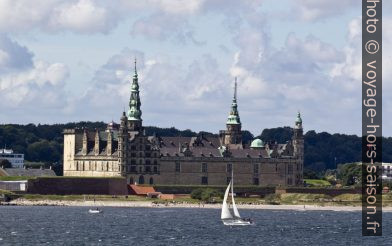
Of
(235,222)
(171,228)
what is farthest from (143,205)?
(171,228)

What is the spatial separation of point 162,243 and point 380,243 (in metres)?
18.8

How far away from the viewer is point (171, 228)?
5620 inches

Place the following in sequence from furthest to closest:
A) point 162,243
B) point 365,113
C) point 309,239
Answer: point 309,239, point 162,243, point 365,113

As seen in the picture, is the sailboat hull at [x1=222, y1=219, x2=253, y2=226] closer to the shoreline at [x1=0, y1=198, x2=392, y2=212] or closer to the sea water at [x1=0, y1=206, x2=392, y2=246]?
the sea water at [x1=0, y1=206, x2=392, y2=246]

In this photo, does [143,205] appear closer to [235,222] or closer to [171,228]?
[235,222]

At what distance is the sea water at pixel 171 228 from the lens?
12519 centimetres

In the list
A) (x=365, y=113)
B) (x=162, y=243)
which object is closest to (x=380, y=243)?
(x=162, y=243)

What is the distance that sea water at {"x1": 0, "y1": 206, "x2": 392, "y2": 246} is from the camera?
411 feet

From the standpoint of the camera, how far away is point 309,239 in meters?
130

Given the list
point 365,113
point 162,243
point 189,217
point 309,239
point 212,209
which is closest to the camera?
point 365,113

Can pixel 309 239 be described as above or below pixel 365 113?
below

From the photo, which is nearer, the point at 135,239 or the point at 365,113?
the point at 365,113

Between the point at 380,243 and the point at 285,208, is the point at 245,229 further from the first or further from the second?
the point at 285,208

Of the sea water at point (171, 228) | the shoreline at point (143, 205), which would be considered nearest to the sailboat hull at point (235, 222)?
the sea water at point (171, 228)
